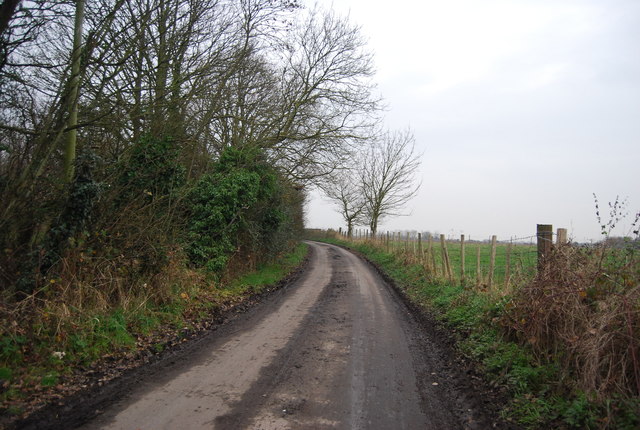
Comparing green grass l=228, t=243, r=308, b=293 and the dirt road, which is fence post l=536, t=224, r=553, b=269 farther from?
green grass l=228, t=243, r=308, b=293

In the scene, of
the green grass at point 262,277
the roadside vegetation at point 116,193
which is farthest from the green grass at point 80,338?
the green grass at point 262,277

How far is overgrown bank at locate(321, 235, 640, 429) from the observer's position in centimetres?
386

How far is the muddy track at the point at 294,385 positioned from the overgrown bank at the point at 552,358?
45 centimetres

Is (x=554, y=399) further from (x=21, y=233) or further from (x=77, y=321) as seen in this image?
(x=21, y=233)

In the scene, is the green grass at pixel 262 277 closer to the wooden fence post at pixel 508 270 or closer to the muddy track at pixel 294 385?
the muddy track at pixel 294 385

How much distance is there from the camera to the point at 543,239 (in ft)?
A: 22.1

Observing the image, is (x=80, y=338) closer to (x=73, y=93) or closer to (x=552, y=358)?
(x=73, y=93)

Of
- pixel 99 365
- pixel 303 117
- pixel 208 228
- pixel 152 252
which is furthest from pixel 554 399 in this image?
pixel 303 117

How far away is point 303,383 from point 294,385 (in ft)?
0.44

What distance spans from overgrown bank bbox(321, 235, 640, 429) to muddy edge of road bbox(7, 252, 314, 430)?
14.6 feet

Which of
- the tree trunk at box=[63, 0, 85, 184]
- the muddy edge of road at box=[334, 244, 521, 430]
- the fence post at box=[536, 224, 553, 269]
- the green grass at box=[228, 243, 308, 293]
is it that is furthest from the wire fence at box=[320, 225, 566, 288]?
the tree trunk at box=[63, 0, 85, 184]

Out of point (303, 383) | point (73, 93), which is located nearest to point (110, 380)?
point (303, 383)

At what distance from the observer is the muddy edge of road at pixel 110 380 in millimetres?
3895

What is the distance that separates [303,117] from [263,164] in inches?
179
